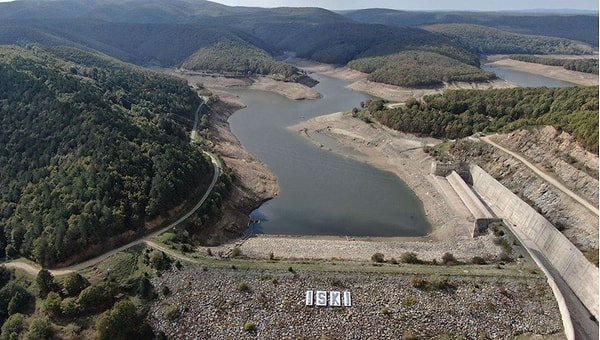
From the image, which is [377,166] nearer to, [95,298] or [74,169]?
[74,169]

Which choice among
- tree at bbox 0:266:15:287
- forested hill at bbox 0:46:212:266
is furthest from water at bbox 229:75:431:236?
tree at bbox 0:266:15:287

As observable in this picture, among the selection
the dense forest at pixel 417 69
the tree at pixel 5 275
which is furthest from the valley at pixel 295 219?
the dense forest at pixel 417 69

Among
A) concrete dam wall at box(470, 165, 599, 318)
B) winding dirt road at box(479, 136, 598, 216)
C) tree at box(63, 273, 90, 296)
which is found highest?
winding dirt road at box(479, 136, 598, 216)

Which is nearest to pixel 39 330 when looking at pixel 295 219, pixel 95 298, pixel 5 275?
pixel 95 298

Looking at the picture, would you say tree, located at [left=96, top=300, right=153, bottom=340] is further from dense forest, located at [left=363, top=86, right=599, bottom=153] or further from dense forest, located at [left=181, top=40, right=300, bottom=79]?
dense forest, located at [left=181, top=40, right=300, bottom=79]

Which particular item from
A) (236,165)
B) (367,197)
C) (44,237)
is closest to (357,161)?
(367,197)

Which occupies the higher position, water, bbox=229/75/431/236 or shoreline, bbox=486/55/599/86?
shoreline, bbox=486/55/599/86

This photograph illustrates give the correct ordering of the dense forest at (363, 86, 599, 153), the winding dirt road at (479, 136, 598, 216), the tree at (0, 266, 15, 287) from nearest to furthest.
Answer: the tree at (0, 266, 15, 287) < the winding dirt road at (479, 136, 598, 216) < the dense forest at (363, 86, 599, 153)
